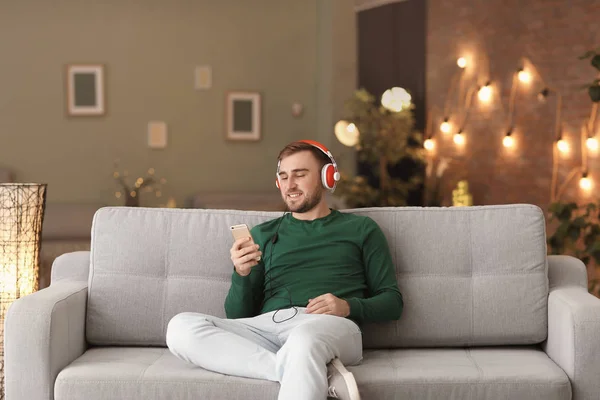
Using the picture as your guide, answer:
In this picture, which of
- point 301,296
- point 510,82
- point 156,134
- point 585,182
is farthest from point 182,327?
point 156,134

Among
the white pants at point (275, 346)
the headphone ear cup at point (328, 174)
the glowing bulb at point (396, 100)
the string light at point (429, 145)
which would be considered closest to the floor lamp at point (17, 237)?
the white pants at point (275, 346)

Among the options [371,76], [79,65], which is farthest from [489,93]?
[79,65]

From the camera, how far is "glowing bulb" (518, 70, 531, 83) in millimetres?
6070

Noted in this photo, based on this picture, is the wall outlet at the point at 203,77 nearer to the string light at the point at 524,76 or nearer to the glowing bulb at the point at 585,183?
the string light at the point at 524,76

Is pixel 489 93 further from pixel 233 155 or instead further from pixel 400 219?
pixel 400 219

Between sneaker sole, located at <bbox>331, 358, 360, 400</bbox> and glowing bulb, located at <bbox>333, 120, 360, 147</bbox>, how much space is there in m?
4.81

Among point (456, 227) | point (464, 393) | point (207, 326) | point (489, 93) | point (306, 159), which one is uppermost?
point (489, 93)

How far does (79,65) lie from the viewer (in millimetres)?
7539

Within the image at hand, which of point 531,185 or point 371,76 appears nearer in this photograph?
point 531,185

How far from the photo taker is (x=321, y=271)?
8.95 ft

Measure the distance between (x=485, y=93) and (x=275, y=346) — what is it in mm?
4424

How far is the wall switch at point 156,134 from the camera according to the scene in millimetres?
7680

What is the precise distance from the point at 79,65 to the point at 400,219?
541cm

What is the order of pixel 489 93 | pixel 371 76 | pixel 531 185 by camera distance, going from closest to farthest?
pixel 531 185 → pixel 489 93 → pixel 371 76
